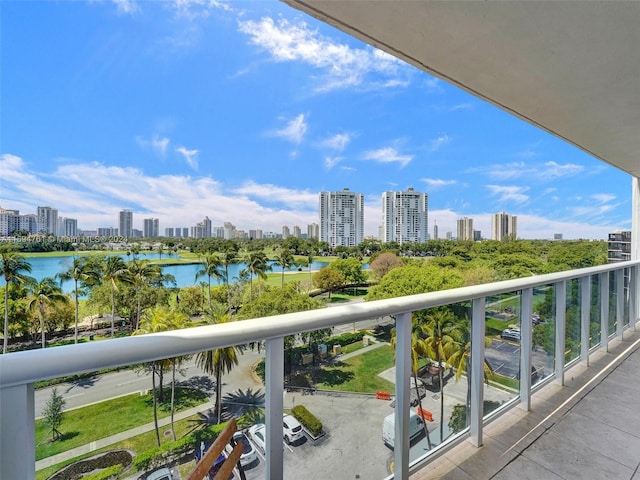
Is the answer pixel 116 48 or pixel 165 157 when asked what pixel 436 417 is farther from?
pixel 165 157

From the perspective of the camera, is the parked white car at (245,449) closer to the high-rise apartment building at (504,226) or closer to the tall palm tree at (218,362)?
the tall palm tree at (218,362)

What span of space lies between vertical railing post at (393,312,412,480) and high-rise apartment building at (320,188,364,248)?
38.6m

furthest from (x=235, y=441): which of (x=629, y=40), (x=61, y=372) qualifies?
(x=629, y=40)

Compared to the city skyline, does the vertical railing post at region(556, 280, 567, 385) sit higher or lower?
lower

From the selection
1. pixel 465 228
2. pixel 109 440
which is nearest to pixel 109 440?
pixel 109 440

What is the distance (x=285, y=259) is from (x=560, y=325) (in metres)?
31.0

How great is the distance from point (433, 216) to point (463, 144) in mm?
17281

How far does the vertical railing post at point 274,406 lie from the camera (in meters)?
0.97

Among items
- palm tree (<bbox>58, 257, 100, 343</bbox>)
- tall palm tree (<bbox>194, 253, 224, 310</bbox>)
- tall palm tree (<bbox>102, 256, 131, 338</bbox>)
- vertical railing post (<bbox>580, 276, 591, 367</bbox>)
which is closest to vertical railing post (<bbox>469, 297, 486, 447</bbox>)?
vertical railing post (<bbox>580, 276, 591, 367</bbox>)

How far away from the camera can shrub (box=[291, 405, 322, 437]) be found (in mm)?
1020

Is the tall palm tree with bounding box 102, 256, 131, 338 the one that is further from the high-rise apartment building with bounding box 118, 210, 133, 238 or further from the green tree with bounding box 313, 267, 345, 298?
the green tree with bounding box 313, 267, 345, 298

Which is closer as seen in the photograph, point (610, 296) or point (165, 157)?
point (610, 296)

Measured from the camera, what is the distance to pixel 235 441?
928 mm

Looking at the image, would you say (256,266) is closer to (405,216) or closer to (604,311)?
(405,216)
